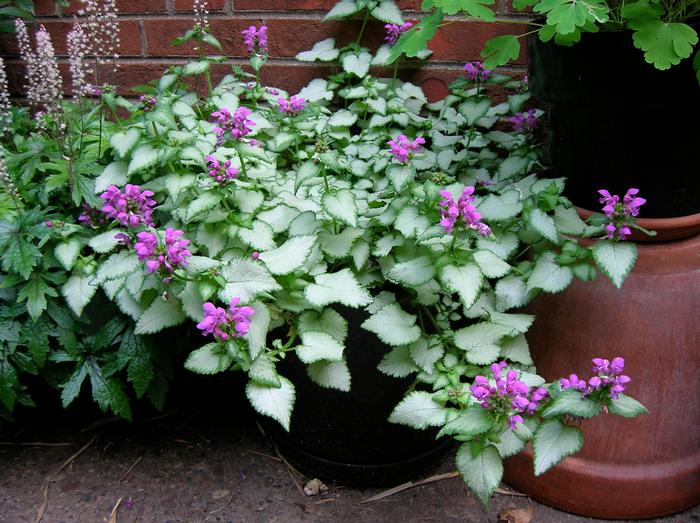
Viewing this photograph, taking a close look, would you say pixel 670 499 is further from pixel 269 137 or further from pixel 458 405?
pixel 269 137

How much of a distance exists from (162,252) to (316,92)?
0.92m

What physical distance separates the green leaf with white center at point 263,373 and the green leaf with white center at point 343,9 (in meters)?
1.06

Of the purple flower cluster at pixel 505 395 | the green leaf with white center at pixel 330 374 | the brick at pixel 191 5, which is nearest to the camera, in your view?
the purple flower cluster at pixel 505 395

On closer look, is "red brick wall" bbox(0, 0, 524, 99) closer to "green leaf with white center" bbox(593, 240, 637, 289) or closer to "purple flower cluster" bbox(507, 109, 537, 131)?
"purple flower cluster" bbox(507, 109, 537, 131)

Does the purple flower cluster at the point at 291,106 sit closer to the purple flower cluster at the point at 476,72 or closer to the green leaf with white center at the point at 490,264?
the purple flower cluster at the point at 476,72

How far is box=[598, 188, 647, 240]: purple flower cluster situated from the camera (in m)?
1.20

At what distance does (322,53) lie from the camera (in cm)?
186

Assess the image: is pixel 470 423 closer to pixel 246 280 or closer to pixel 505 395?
pixel 505 395

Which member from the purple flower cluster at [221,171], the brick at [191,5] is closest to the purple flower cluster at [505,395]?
the purple flower cluster at [221,171]

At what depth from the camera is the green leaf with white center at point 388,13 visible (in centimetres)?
177

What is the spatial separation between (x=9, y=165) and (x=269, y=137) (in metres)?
0.62

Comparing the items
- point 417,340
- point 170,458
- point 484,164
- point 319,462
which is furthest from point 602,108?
point 170,458

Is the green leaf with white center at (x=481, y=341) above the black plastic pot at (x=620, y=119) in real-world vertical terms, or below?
below

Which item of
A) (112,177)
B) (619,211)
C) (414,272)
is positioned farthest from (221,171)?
(619,211)
